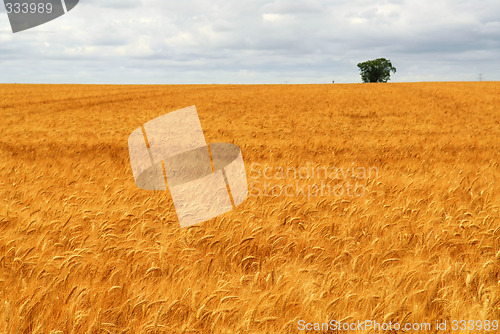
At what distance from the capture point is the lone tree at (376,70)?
258 ft

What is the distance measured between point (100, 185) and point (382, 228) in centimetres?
416

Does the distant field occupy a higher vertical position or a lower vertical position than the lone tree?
lower

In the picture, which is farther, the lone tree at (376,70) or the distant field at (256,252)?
the lone tree at (376,70)

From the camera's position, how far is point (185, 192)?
5418mm

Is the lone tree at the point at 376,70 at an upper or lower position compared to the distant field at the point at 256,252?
upper

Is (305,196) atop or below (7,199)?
below

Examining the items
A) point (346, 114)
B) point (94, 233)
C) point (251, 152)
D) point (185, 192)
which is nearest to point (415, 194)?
point (185, 192)

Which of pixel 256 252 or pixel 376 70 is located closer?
pixel 256 252

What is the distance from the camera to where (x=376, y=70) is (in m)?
79.2

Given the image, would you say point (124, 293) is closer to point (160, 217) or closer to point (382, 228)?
point (160, 217)

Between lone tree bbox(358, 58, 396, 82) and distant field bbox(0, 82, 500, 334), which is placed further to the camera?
lone tree bbox(358, 58, 396, 82)

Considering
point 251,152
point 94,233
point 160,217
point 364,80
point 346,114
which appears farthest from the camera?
point 364,80

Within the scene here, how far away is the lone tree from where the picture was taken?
78562mm

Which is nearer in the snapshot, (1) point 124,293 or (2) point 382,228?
(1) point 124,293
